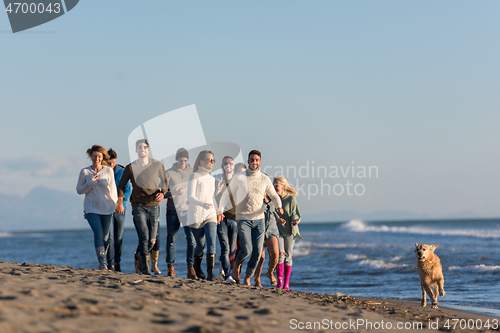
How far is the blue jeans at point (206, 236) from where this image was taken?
7199mm

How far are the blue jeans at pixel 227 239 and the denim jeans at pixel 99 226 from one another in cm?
183

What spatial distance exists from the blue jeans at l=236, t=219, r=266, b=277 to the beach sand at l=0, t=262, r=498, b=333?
0.97m

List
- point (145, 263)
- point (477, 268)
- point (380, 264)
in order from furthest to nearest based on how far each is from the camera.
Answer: point (380, 264) → point (477, 268) → point (145, 263)

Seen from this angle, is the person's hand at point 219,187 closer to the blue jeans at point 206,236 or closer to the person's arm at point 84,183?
the blue jeans at point 206,236

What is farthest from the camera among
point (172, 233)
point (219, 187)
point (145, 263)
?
point (219, 187)

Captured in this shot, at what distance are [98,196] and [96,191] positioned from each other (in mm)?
85

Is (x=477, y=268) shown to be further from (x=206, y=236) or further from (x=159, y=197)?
(x=159, y=197)

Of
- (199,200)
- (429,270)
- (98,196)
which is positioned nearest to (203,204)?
(199,200)

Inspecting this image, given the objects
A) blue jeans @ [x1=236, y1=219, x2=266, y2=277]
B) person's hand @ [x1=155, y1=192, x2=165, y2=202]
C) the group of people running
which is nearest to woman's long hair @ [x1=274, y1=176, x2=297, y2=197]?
the group of people running

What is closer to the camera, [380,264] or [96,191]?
[96,191]

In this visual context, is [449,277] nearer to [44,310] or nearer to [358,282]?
[358,282]

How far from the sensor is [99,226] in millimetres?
6992

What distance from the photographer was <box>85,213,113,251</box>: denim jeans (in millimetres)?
6969

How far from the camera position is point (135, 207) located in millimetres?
7230
